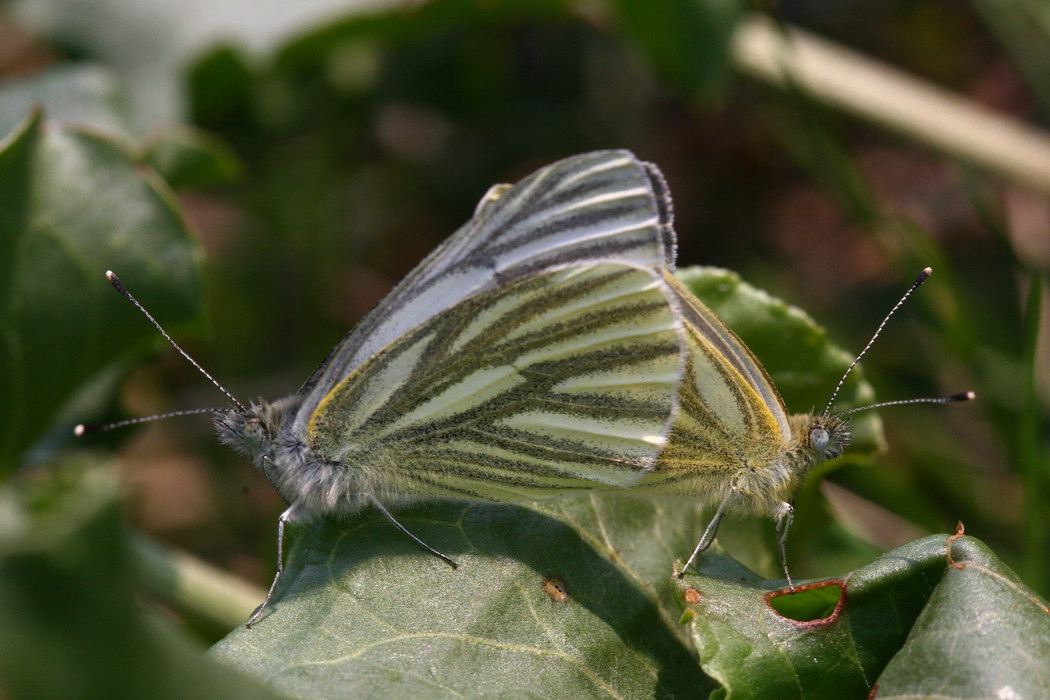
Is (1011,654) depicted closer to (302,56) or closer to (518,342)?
(518,342)

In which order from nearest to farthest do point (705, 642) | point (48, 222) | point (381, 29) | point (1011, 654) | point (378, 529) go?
1. point (1011, 654)
2. point (705, 642)
3. point (378, 529)
4. point (48, 222)
5. point (381, 29)

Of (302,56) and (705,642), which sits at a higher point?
(302,56)

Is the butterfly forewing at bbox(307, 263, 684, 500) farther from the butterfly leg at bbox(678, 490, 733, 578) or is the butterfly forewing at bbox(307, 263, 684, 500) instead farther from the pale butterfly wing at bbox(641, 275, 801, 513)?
the butterfly leg at bbox(678, 490, 733, 578)

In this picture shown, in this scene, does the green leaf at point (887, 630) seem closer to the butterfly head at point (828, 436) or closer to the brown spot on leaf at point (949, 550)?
the brown spot on leaf at point (949, 550)

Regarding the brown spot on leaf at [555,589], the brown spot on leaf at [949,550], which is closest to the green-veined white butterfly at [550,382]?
the brown spot on leaf at [555,589]

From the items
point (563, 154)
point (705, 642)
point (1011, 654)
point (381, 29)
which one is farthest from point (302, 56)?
point (1011, 654)

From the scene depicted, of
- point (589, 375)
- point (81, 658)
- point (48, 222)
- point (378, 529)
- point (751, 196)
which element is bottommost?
point (751, 196)

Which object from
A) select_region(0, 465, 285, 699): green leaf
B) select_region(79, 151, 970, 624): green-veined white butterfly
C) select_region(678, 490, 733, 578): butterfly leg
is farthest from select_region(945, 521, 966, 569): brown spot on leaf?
select_region(0, 465, 285, 699): green leaf
